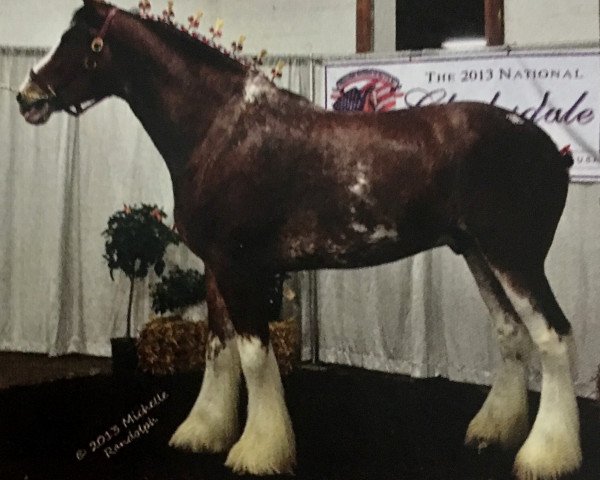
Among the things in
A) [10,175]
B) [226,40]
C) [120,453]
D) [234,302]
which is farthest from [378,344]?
[10,175]

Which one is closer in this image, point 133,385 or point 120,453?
point 120,453

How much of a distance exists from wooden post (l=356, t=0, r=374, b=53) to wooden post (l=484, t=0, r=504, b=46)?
0.32 meters

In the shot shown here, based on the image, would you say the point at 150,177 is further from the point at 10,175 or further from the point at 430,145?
the point at 430,145

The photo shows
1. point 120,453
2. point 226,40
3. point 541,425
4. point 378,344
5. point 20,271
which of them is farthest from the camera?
point 378,344

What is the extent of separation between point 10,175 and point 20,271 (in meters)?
0.27

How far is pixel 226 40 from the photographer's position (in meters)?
1.50

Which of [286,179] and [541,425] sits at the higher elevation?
[286,179]

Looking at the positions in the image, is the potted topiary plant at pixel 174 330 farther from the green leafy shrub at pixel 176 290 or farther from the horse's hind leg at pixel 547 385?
the horse's hind leg at pixel 547 385

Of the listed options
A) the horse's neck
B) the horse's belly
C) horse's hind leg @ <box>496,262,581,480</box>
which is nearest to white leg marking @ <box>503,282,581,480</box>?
horse's hind leg @ <box>496,262,581,480</box>

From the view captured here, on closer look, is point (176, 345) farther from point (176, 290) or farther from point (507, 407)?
point (507, 407)

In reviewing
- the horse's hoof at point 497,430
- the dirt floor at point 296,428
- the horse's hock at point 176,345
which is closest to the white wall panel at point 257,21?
the horse's hock at point 176,345

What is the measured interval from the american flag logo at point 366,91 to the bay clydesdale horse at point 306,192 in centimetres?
28

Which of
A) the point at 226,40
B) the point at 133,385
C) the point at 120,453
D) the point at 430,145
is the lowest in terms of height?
the point at 120,453

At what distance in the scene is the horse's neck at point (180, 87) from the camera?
129 centimetres
